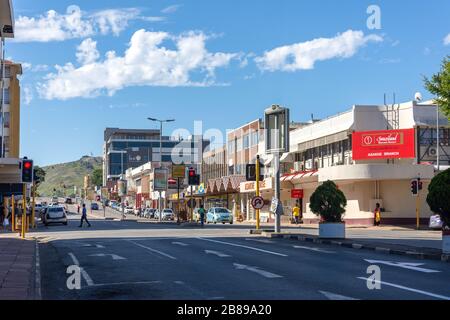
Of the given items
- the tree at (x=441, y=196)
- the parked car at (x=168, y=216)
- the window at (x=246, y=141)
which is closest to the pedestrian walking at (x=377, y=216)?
the window at (x=246, y=141)

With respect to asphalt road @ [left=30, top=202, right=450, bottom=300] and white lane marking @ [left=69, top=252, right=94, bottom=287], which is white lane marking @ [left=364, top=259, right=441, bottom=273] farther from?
white lane marking @ [left=69, top=252, right=94, bottom=287]

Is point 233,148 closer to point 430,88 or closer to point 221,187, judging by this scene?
point 221,187

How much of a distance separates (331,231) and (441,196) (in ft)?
27.4

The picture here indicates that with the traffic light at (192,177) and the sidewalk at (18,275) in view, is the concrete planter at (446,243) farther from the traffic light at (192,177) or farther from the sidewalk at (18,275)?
the traffic light at (192,177)

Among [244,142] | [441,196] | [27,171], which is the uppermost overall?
[244,142]

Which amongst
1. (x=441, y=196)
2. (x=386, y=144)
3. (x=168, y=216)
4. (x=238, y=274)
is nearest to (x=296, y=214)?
(x=386, y=144)

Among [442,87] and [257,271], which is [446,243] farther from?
[442,87]

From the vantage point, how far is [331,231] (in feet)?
91.9

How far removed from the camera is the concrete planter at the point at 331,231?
28016 millimetres

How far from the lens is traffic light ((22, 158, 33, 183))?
102 feet

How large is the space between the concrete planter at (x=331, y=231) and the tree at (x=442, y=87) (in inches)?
650

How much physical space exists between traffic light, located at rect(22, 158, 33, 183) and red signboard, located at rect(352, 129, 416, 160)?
93.3 feet

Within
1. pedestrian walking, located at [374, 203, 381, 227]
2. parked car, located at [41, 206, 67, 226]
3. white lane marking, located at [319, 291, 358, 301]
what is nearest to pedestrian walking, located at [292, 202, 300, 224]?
pedestrian walking, located at [374, 203, 381, 227]
